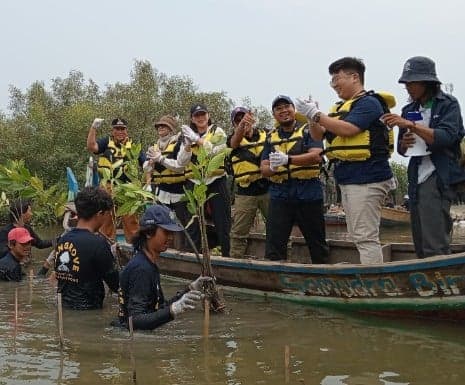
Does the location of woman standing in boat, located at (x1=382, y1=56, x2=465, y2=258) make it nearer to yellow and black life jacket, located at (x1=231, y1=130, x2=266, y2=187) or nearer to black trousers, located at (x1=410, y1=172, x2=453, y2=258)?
black trousers, located at (x1=410, y1=172, x2=453, y2=258)

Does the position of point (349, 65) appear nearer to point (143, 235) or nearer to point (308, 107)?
point (308, 107)

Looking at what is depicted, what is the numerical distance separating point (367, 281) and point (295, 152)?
5.91ft

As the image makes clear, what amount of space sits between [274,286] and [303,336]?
4.91ft

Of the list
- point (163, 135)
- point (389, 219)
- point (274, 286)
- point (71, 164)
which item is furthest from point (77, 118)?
point (274, 286)

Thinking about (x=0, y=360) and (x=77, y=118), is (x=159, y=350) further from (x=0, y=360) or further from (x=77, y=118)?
(x=77, y=118)

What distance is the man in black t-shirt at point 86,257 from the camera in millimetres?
5262

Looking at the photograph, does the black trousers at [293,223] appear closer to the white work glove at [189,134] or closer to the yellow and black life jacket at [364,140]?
the yellow and black life jacket at [364,140]

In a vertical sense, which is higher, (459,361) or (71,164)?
(71,164)

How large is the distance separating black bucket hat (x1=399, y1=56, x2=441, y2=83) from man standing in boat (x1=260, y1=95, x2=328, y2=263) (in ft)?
4.72

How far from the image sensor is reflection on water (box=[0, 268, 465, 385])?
396 cm

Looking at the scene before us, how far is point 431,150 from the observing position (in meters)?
5.35

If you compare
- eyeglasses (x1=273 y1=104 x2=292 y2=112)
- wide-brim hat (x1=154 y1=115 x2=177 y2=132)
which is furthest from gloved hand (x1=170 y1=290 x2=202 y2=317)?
wide-brim hat (x1=154 y1=115 x2=177 y2=132)

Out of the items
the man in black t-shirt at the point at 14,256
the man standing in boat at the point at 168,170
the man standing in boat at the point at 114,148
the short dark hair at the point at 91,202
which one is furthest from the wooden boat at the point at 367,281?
the man in black t-shirt at the point at 14,256

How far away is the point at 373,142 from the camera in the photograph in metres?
5.69
